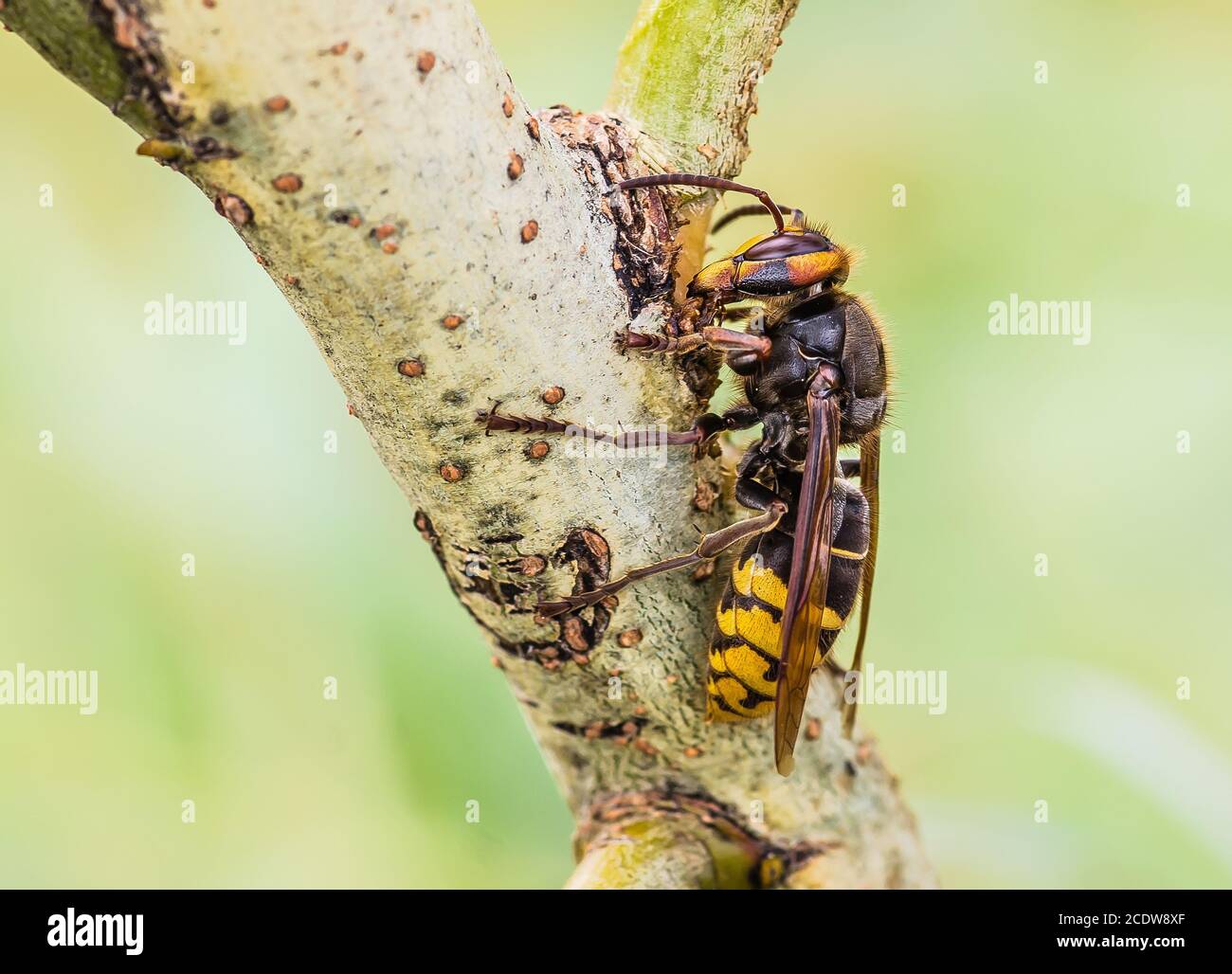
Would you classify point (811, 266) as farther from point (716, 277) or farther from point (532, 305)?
point (532, 305)

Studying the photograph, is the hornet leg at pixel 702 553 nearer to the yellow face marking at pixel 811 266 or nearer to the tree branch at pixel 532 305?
the tree branch at pixel 532 305

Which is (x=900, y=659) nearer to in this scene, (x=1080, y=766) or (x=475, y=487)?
(x=1080, y=766)

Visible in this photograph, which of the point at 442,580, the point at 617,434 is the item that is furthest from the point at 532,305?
the point at 442,580

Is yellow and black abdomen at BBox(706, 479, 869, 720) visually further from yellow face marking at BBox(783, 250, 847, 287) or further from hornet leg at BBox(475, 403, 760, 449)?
yellow face marking at BBox(783, 250, 847, 287)

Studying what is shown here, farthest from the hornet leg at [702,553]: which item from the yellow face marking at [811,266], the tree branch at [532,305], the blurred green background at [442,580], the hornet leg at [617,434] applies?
the blurred green background at [442,580]
